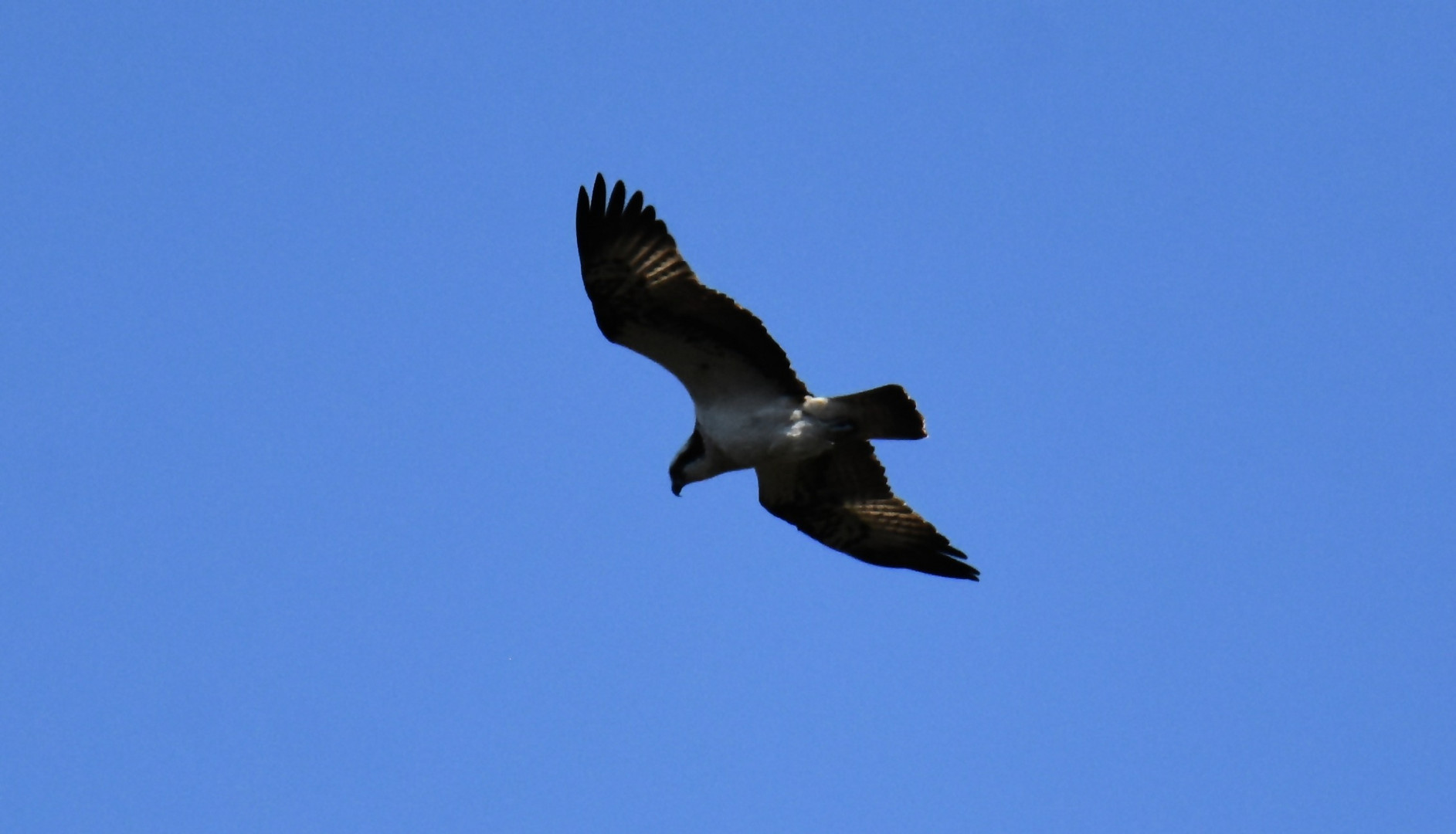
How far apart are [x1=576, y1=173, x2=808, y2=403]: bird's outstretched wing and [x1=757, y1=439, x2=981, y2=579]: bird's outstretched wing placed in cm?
90

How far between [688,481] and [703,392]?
687 millimetres

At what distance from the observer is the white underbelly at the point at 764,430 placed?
33.5 feet

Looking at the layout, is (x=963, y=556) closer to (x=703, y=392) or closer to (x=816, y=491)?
(x=816, y=491)

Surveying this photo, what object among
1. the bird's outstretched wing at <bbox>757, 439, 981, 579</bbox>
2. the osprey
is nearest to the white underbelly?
the osprey

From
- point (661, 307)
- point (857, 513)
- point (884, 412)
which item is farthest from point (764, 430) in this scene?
point (857, 513)

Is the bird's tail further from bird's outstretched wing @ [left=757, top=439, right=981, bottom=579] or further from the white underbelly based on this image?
bird's outstretched wing @ [left=757, top=439, right=981, bottom=579]

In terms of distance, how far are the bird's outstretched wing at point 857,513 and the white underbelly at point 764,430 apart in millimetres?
452

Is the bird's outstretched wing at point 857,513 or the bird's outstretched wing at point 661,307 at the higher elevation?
the bird's outstretched wing at point 661,307

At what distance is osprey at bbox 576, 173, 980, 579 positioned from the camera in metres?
9.73

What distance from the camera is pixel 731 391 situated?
1029cm

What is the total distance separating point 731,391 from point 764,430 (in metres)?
0.34

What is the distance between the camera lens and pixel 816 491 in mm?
11109

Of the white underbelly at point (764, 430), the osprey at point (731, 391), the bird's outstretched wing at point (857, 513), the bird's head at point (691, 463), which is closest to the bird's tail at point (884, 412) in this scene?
the osprey at point (731, 391)

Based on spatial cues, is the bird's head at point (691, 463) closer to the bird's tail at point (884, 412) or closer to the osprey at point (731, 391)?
the osprey at point (731, 391)
